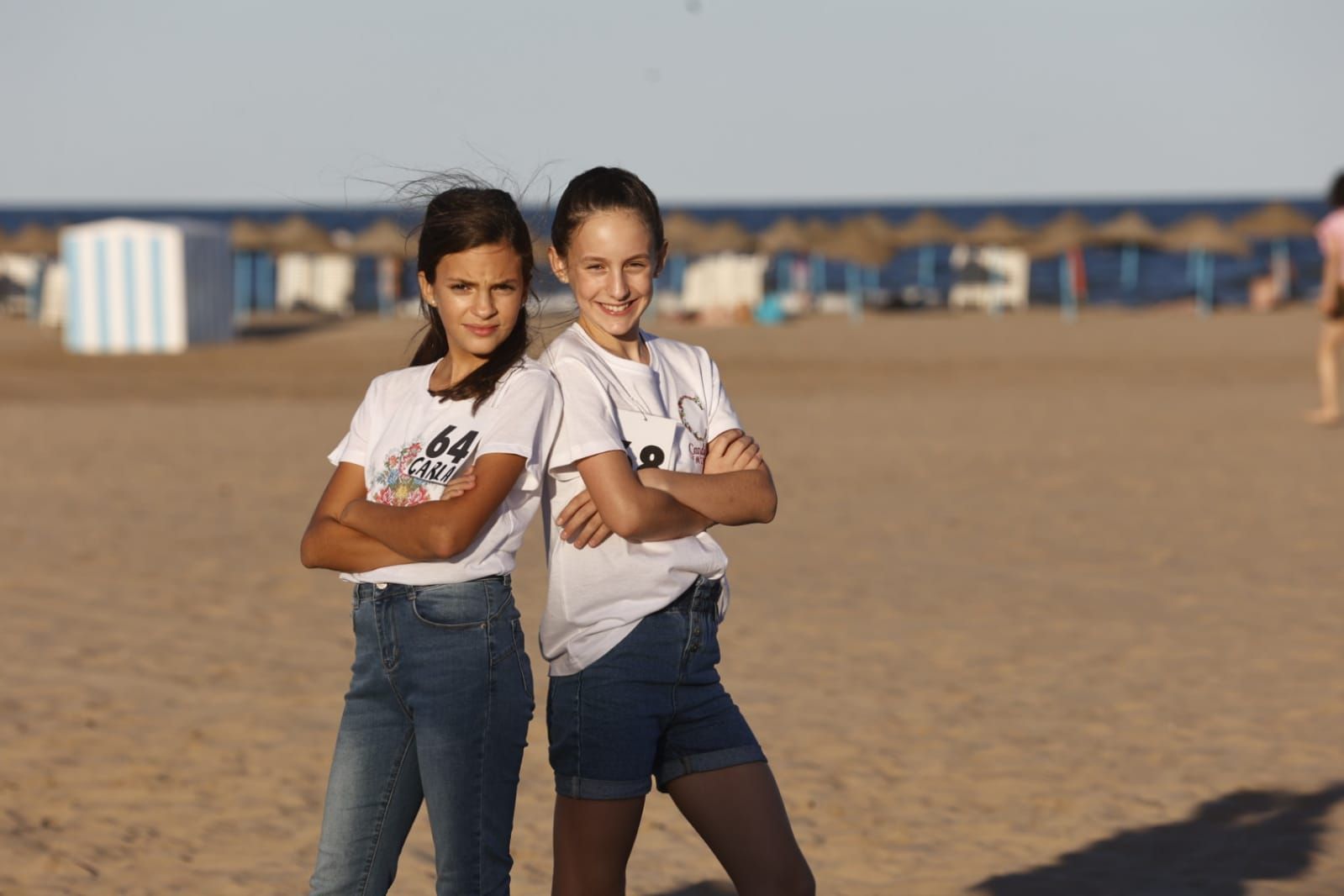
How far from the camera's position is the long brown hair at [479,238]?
2705 mm

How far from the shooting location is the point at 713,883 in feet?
14.2

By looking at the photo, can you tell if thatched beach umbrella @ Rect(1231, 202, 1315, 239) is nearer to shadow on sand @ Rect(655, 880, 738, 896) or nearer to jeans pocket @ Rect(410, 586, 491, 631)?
shadow on sand @ Rect(655, 880, 738, 896)

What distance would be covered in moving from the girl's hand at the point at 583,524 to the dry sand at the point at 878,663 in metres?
1.81

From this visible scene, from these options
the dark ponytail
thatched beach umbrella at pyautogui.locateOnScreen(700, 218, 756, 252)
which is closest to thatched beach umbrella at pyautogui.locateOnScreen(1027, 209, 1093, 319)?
thatched beach umbrella at pyautogui.locateOnScreen(700, 218, 756, 252)

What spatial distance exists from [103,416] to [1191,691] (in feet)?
41.2

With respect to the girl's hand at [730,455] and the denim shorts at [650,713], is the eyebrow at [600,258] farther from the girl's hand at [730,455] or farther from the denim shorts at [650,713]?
the denim shorts at [650,713]

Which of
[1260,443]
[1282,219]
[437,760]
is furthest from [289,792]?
[1282,219]

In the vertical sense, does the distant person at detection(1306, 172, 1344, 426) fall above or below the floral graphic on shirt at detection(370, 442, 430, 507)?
above

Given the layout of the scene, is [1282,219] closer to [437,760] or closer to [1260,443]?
[1260,443]

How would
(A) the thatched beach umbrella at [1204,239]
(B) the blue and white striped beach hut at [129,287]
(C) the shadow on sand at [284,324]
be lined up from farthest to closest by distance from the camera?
(A) the thatched beach umbrella at [1204,239] < (C) the shadow on sand at [284,324] < (B) the blue and white striped beach hut at [129,287]

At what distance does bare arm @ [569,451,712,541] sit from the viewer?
2.69m

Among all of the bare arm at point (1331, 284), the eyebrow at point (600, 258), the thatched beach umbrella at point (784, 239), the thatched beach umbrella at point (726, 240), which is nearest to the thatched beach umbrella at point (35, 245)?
the thatched beach umbrella at point (726, 240)

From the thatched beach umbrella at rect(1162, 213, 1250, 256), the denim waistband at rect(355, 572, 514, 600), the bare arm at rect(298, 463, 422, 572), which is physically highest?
the thatched beach umbrella at rect(1162, 213, 1250, 256)

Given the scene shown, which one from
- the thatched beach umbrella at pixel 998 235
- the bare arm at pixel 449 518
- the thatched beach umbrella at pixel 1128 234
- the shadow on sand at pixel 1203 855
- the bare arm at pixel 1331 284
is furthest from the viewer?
the thatched beach umbrella at pixel 998 235
